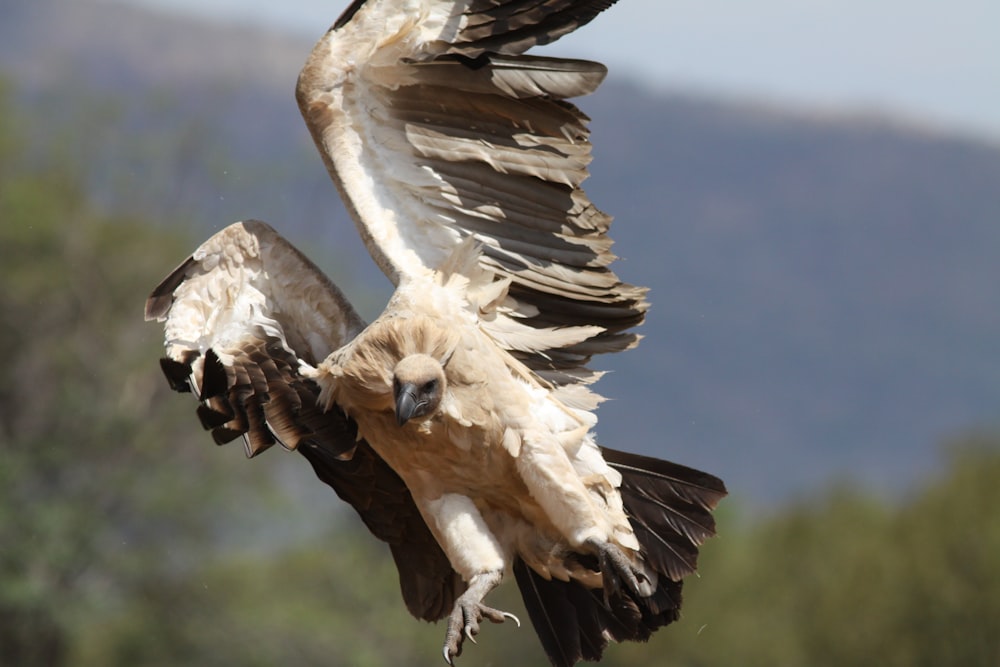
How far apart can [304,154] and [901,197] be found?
14217 cm

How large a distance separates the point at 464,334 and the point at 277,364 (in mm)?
768

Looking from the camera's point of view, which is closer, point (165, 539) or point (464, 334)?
point (464, 334)

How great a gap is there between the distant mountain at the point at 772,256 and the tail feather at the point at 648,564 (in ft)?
379

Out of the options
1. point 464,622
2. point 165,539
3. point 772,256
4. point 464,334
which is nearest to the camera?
point 464,622

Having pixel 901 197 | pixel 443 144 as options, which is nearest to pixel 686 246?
pixel 901 197

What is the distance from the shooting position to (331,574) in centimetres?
3166

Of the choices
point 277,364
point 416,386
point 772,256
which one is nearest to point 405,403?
point 416,386

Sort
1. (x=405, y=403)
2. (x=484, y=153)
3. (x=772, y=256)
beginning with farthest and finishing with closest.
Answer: (x=772, y=256) → (x=484, y=153) → (x=405, y=403)

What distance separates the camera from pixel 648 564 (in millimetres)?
6203

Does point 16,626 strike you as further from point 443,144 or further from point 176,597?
point 443,144

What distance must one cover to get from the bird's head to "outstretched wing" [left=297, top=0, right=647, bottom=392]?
0.64 meters

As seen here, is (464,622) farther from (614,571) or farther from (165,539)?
(165,539)

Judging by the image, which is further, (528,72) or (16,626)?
(16,626)

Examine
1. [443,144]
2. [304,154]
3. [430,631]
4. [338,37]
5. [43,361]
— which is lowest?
[430,631]
